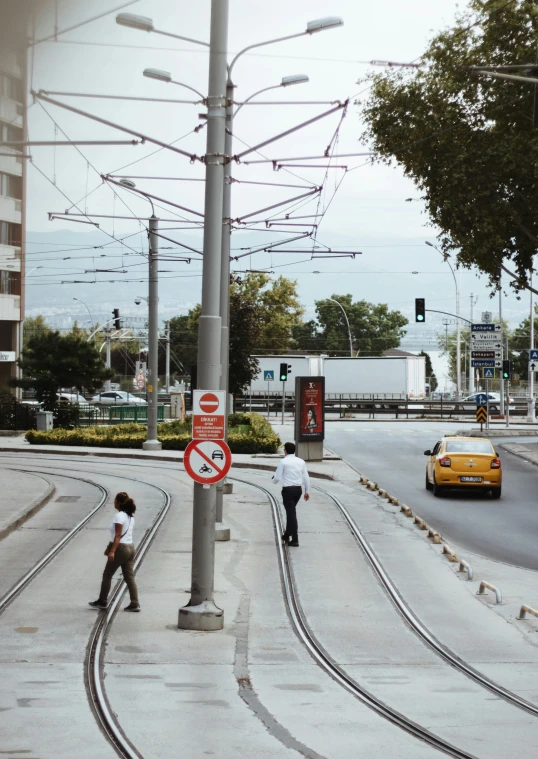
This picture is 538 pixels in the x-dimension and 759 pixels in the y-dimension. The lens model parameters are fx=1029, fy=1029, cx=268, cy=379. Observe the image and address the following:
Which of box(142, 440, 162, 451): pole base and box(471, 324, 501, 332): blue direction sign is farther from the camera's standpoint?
box(471, 324, 501, 332): blue direction sign

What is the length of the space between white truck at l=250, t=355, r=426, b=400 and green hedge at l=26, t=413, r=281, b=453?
106 feet

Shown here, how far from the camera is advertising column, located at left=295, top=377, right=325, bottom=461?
33.7 metres

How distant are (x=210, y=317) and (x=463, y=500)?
15.2 metres

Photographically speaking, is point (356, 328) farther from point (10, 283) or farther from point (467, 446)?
point (467, 446)

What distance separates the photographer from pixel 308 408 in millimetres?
33969

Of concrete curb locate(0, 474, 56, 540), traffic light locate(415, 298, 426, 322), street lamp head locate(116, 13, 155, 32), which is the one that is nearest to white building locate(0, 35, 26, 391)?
traffic light locate(415, 298, 426, 322)

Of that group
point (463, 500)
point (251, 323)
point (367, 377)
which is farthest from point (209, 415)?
point (367, 377)

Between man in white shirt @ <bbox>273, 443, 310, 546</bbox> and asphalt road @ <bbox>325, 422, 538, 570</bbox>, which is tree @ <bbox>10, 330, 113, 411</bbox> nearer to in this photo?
asphalt road @ <bbox>325, 422, 538, 570</bbox>

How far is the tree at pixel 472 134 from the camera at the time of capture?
3566cm

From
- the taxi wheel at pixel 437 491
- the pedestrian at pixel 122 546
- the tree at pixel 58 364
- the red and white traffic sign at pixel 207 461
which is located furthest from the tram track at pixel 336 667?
the tree at pixel 58 364

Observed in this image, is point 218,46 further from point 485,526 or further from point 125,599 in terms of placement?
point 485,526

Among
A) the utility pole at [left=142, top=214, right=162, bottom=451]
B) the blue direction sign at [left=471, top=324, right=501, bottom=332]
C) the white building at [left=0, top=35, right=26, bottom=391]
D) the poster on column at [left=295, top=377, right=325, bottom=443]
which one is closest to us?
the poster on column at [left=295, top=377, right=325, bottom=443]

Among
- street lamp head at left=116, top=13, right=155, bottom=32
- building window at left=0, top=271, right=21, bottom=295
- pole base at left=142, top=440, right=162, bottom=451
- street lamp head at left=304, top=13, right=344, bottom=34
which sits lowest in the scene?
pole base at left=142, top=440, right=162, bottom=451

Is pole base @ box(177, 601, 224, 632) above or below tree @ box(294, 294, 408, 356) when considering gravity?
below
